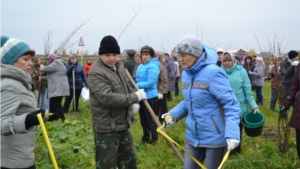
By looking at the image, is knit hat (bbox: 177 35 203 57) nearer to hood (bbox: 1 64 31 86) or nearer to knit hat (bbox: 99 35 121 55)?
knit hat (bbox: 99 35 121 55)

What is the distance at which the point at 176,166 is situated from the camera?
4633 mm

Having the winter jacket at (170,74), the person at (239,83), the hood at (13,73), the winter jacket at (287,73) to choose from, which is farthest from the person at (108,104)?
the winter jacket at (170,74)

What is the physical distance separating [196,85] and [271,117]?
260 inches

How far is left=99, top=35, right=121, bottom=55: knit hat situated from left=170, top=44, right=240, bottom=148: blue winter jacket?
0.96m

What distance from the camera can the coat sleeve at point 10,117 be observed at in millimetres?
2410

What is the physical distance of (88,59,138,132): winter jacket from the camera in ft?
11.1

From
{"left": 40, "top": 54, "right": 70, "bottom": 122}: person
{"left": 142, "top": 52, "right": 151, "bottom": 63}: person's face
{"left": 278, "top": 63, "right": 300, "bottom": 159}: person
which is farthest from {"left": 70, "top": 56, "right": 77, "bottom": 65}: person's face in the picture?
{"left": 278, "top": 63, "right": 300, "bottom": 159}: person

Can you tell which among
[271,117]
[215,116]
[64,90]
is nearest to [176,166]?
[215,116]

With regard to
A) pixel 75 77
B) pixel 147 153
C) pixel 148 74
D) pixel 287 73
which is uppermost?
pixel 148 74

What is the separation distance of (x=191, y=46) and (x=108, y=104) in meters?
1.10

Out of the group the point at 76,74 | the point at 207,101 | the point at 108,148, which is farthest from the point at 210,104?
the point at 76,74

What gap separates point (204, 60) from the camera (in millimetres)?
2932

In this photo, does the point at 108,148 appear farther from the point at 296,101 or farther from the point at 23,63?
the point at 296,101

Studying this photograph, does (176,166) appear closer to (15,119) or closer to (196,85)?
(196,85)
